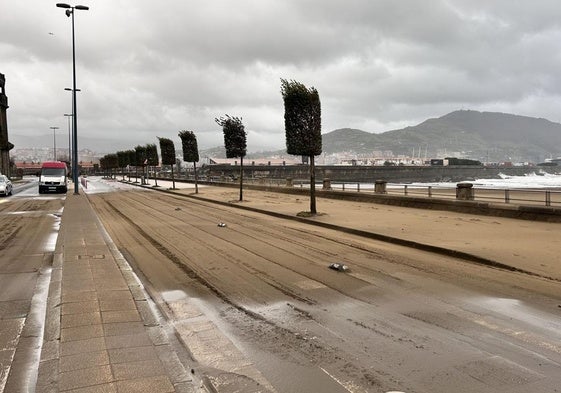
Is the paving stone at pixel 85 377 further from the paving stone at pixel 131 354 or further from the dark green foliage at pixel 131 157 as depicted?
→ the dark green foliage at pixel 131 157

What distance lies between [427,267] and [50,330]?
6.59m

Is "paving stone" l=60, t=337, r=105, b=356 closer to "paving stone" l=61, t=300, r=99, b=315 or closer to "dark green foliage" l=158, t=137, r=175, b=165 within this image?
"paving stone" l=61, t=300, r=99, b=315

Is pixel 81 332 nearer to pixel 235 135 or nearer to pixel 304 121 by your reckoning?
pixel 304 121

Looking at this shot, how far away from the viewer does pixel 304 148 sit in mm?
18859

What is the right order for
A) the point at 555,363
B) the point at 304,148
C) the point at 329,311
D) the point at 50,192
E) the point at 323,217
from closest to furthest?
the point at 555,363
the point at 329,311
the point at 323,217
the point at 304,148
the point at 50,192

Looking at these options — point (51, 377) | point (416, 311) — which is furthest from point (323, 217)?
point (51, 377)

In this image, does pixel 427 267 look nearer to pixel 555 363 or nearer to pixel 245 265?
pixel 245 265

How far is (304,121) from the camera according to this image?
62.0ft

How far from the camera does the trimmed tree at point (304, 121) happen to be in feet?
61.6

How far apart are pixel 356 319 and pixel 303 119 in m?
14.0

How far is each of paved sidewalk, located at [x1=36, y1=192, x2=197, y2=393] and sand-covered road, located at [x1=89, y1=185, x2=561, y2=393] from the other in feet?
1.04

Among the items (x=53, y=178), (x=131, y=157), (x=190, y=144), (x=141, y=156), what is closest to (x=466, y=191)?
(x=190, y=144)

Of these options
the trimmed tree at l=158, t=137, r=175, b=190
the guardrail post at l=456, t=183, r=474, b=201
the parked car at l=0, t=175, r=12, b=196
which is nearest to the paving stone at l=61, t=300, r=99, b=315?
the guardrail post at l=456, t=183, r=474, b=201

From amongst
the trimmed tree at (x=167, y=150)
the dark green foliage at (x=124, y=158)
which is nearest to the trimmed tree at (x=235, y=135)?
the trimmed tree at (x=167, y=150)
